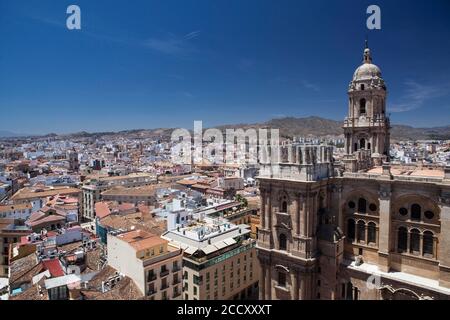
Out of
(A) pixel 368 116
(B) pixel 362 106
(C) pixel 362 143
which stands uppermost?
(B) pixel 362 106

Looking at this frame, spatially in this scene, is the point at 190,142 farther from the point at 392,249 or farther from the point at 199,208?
the point at 392,249

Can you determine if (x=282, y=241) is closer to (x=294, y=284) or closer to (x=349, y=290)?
(x=294, y=284)

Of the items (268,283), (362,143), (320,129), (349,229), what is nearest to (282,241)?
(268,283)

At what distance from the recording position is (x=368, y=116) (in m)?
21.3

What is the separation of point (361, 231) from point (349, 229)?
68 cm

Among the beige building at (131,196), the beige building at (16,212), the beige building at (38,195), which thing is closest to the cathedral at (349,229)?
the beige building at (16,212)

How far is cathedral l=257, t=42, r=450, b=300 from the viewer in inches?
596

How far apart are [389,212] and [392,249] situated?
6.44ft

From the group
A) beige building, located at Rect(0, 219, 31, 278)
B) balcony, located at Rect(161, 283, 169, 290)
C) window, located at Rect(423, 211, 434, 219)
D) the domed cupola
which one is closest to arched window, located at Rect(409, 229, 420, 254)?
window, located at Rect(423, 211, 434, 219)

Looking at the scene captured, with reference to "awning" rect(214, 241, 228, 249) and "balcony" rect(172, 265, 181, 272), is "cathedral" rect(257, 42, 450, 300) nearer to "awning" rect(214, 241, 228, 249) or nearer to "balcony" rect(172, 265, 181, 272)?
"awning" rect(214, 241, 228, 249)

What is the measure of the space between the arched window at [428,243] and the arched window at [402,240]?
778 millimetres

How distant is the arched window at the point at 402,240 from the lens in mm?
16078
